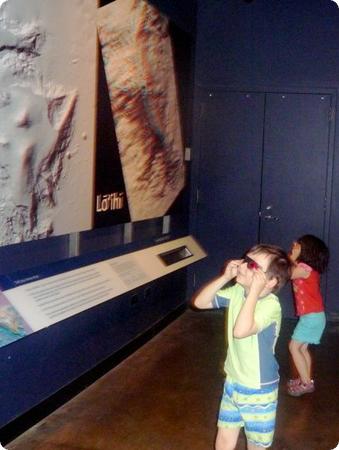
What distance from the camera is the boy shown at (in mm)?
2154

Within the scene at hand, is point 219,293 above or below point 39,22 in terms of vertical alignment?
below

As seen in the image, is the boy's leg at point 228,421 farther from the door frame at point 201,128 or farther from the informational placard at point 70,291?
the door frame at point 201,128

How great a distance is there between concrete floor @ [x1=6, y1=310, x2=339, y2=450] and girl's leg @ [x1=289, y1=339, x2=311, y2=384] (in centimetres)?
15

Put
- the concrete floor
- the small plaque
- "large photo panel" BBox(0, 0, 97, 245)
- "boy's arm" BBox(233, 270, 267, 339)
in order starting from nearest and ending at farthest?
"boy's arm" BBox(233, 270, 267, 339)
"large photo panel" BBox(0, 0, 97, 245)
the concrete floor
the small plaque

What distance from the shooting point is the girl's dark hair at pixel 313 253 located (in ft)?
12.1

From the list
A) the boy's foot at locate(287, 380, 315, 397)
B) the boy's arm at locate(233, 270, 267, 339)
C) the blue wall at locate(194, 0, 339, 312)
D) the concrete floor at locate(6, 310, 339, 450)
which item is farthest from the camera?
the blue wall at locate(194, 0, 339, 312)

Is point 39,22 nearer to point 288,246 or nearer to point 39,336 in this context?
point 39,336

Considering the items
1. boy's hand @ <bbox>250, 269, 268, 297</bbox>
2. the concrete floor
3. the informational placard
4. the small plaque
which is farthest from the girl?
boy's hand @ <bbox>250, 269, 268, 297</bbox>

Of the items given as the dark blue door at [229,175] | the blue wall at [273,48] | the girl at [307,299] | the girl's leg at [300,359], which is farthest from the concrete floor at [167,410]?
the blue wall at [273,48]

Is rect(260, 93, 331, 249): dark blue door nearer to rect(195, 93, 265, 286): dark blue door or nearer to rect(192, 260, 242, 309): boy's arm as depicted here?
rect(195, 93, 265, 286): dark blue door

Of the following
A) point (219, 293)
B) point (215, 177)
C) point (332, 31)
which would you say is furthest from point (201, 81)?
point (219, 293)

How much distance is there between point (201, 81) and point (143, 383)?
3.38 m

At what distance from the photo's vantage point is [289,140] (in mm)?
5824

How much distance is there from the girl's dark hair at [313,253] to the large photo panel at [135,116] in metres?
1.30
